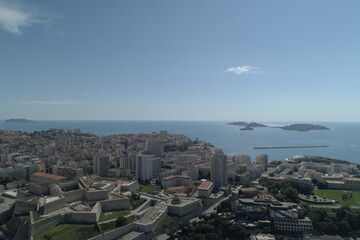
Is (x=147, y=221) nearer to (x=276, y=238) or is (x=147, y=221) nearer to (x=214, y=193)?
(x=276, y=238)

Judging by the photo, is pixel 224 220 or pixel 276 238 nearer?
pixel 276 238

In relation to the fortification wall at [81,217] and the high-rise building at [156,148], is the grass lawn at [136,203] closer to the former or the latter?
the fortification wall at [81,217]

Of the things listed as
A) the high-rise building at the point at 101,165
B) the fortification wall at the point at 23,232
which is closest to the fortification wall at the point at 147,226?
the fortification wall at the point at 23,232

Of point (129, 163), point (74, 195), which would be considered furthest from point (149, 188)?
point (129, 163)

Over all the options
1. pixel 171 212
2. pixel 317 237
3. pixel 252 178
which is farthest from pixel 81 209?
pixel 252 178

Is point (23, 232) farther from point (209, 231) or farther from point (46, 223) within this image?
point (209, 231)

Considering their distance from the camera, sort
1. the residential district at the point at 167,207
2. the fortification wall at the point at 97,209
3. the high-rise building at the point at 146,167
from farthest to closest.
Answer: the high-rise building at the point at 146,167 < the fortification wall at the point at 97,209 < the residential district at the point at 167,207
